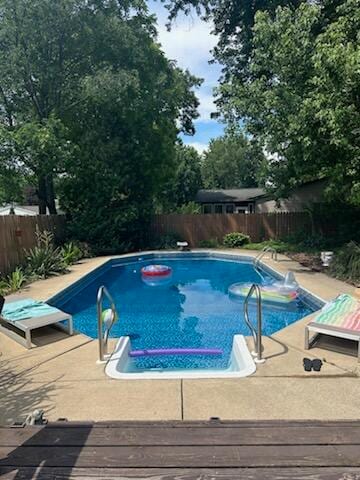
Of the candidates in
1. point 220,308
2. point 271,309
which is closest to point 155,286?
point 220,308

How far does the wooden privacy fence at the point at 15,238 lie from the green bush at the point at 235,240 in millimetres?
8635

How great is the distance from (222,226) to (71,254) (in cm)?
828

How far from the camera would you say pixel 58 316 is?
5715 millimetres

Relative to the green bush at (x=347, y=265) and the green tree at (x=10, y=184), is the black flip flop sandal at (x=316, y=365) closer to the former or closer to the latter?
the green bush at (x=347, y=265)

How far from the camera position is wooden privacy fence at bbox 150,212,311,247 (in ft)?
61.3

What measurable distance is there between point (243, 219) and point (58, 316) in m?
14.2

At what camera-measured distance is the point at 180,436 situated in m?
2.50

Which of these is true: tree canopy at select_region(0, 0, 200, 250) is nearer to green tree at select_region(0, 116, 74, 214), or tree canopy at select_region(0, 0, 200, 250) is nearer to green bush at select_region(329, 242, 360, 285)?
green tree at select_region(0, 116, 74, 214)

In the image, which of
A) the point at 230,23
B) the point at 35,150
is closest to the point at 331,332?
→ the point at 35,150

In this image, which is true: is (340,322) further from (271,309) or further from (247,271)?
(247,271)

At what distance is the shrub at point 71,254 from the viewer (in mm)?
13109

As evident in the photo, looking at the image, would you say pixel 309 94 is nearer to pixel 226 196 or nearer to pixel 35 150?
pixel 35 150

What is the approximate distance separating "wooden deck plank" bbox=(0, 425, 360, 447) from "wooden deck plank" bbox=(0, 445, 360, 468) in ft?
0.18

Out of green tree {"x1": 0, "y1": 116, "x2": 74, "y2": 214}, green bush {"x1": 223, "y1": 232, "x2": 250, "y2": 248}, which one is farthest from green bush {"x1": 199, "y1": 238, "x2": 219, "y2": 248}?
green tree {"x1": 0, "y1": 116, "x2": 74, "y2": 214}
